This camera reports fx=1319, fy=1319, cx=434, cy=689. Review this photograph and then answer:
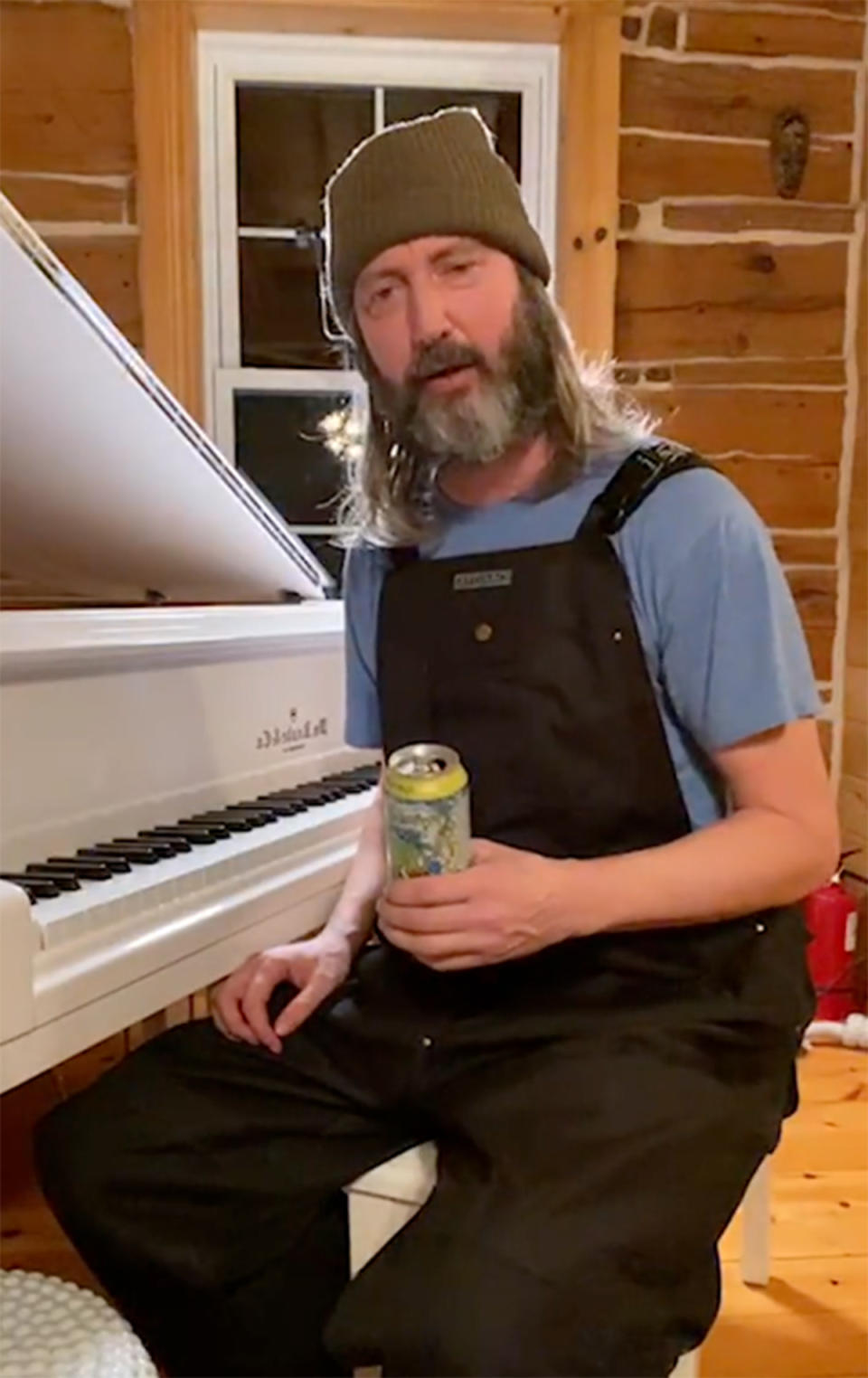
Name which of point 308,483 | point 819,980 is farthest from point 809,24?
point 819,980

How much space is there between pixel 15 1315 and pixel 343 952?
47 centimetres

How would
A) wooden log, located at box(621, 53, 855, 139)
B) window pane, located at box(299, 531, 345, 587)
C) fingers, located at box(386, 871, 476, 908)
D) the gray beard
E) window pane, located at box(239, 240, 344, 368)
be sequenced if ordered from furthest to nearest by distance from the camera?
window pane, located at box(299, 531, 345, 587) < window pane, located at box(239, 240, 344, 368) < wooden log, located at box(621, 53, 855, 139) < the gray beard < fingers, located at box(386, 871, 476, 908)

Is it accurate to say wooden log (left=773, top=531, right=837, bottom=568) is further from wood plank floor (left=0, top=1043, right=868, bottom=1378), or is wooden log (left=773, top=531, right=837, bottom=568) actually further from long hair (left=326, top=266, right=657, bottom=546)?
long hair (left=326, top=266, right=657, bottom=546)

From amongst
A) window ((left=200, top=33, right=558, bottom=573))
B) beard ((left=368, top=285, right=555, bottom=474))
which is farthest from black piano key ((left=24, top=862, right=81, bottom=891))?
window ((left=200, top=33, right=558, bottom=573))

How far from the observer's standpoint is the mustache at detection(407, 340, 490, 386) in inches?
49.3

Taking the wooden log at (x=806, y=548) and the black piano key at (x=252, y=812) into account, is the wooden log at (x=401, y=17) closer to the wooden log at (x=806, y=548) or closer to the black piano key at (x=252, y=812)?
the wooden log at (x=806, y=548)

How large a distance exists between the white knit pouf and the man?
156 millimetres

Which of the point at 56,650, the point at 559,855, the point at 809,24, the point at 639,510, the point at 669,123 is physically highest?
the point at 809,24

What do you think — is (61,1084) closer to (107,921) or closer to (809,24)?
(107,921)

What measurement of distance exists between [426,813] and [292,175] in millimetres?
2322

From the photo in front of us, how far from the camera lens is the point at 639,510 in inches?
46.7

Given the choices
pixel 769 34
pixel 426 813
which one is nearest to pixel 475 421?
pixel 426 813

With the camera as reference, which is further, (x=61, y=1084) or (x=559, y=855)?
(x=61, y=1084)

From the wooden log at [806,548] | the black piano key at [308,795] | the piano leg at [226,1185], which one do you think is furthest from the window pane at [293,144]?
the piano leg at [226,1185]
